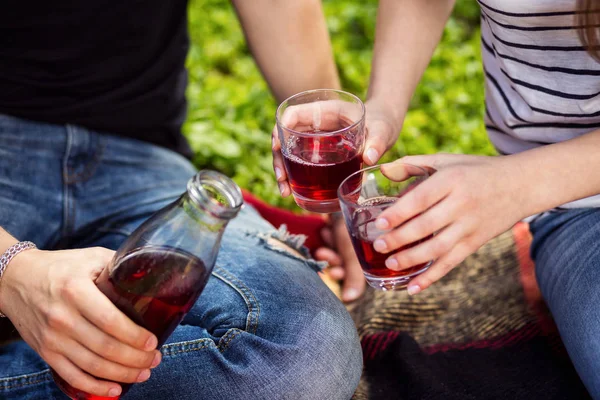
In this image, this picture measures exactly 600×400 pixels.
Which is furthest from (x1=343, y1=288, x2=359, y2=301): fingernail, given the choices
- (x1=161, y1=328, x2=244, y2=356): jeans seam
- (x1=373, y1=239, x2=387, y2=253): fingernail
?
(x1=373, y1=239, x2=387, y2=253): fingernail

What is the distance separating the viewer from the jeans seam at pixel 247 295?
75.9 inches

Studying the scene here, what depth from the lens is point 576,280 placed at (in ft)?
6.41

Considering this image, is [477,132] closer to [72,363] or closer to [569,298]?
[569,298]

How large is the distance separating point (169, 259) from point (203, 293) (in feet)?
1.97

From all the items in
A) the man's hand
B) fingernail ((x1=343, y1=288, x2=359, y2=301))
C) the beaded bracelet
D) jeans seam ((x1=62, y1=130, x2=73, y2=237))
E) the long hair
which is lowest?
fingernail ((x1=343, y1=288, x2=359, y2=301))

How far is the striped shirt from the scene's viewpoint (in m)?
1.83

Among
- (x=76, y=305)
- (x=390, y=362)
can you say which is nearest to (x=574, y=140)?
(x=390, y=362)

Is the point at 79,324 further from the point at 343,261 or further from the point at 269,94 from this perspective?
the point at 269,94

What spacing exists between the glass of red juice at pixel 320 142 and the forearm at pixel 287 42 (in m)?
0.58

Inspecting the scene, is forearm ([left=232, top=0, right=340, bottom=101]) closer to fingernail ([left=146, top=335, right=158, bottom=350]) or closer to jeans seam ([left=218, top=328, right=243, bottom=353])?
jeans seam ([left=218, top=328, right=243, bottom=353])

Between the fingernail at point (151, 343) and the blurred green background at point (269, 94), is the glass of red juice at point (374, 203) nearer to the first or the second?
the fingernail at point (151, 343)

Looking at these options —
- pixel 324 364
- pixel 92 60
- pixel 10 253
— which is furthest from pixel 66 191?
pixel 324 364

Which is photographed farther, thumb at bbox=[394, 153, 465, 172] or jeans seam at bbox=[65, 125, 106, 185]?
jeans seam at bbox=[65, 125, 106, 185]

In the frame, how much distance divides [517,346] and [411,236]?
1000mm
